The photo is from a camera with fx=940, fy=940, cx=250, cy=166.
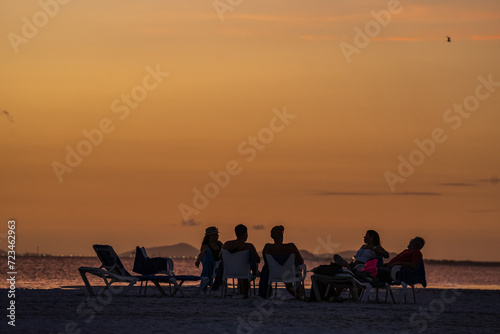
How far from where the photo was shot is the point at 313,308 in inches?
571

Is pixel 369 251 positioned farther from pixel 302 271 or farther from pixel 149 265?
pixel 149 265

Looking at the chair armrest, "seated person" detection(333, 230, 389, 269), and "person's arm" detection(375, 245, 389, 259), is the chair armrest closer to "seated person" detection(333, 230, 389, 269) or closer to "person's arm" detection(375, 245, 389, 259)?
"seated person" detection(333, 230, 389, 269)

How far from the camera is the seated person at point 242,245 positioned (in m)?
16.4

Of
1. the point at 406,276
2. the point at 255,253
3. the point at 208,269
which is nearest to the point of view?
the point at 406,276

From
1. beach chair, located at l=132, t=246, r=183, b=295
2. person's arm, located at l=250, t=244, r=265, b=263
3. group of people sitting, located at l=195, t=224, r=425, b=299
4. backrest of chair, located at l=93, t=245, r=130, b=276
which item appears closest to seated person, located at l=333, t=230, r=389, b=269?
group of people sitting, located at l=195, t=224, r=425, b=299

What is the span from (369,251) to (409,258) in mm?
724

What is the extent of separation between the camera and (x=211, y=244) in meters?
17.6

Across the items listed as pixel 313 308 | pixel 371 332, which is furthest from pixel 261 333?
pixel 313 308

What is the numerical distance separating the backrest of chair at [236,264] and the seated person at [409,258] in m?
2.28

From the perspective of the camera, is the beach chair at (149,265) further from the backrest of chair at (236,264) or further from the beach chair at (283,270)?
the beach chair at (283,270)

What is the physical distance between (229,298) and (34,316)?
5455mm

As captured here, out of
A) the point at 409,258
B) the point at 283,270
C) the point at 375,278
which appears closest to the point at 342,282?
the point at 375,278

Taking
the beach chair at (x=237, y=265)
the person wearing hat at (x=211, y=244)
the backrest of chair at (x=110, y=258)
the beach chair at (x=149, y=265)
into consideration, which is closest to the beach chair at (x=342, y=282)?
the beach chair at (x=237, y=265)

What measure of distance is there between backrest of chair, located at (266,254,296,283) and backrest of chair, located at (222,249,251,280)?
474 millimetres
